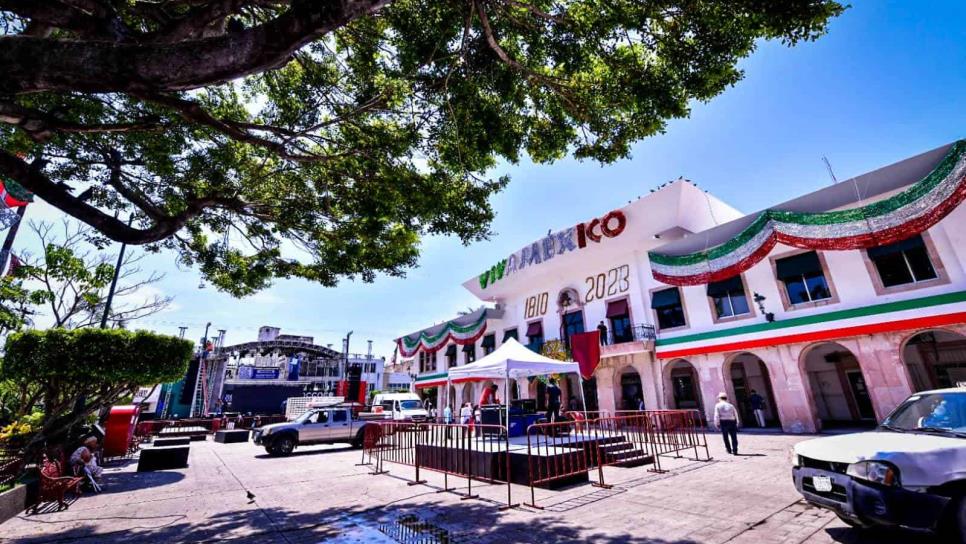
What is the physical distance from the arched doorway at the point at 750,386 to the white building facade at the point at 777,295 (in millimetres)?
65

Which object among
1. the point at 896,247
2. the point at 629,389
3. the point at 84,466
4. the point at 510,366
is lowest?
the point at 84,466

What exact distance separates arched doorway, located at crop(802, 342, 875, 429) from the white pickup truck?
549 inches

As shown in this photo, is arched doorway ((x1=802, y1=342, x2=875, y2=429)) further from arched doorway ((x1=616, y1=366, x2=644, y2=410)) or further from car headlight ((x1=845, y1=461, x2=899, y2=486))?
car headlight ((x1=845, y1=461, x2=899, y2=486))

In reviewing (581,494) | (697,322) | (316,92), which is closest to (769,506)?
(581,494)

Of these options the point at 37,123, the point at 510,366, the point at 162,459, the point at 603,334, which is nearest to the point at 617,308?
the point at 603,334

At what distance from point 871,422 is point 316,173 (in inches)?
858

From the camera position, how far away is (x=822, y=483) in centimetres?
404

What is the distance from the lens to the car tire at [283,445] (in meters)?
14.1

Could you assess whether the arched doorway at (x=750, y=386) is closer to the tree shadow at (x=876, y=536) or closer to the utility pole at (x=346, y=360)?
the tree shadow at (x=876, y=536)

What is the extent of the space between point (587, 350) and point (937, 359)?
12.6 meters

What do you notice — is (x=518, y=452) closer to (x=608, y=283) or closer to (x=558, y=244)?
(x=608, y=283)

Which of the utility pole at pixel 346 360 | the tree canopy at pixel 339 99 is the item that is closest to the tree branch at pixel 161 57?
the tree canopy at pixel 339 99

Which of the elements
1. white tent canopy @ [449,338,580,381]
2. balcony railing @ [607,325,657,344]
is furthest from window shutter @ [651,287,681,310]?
white tent canopy @ [449,338,580,381]

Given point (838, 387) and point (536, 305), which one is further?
point (536, 305)
